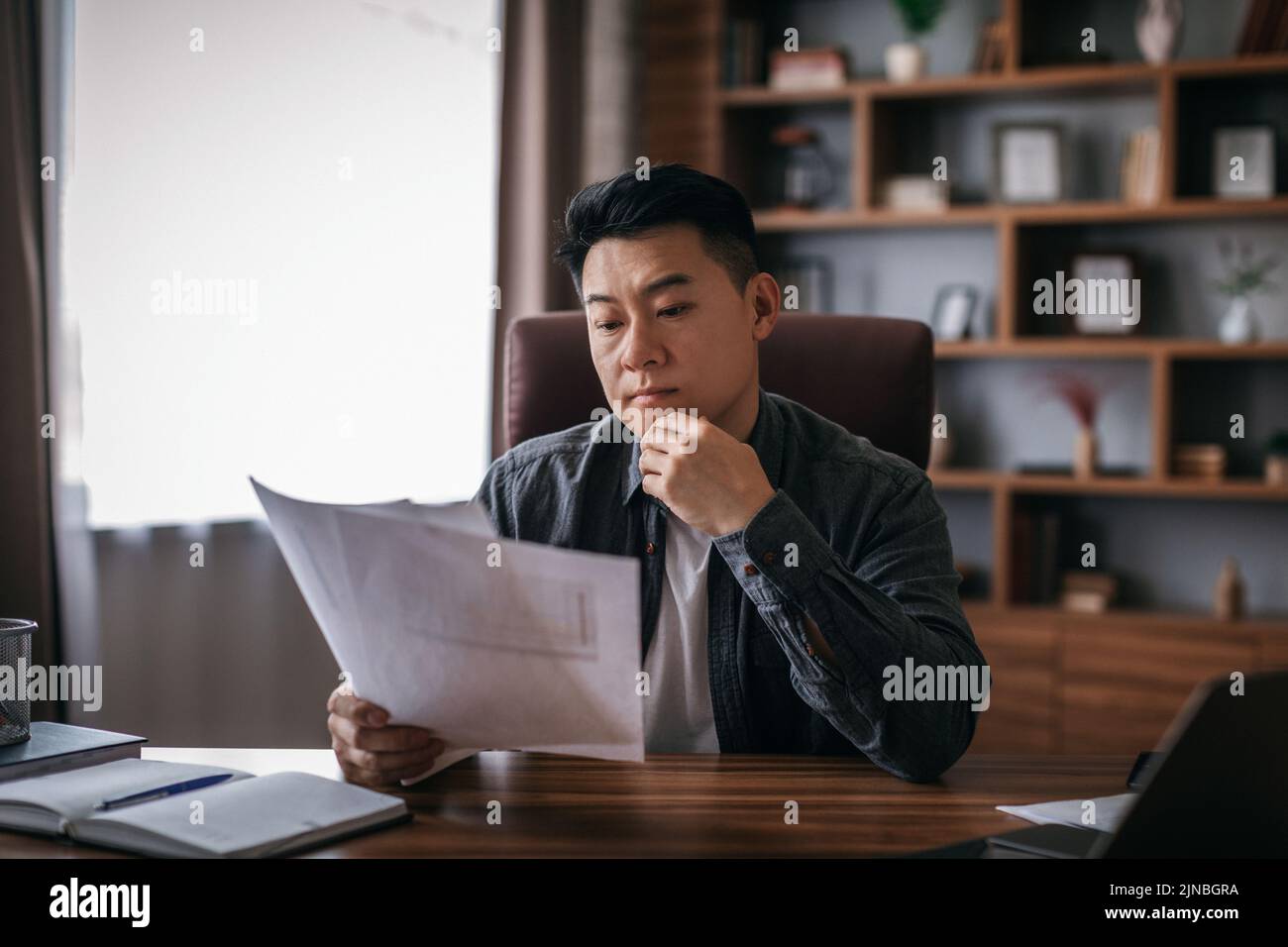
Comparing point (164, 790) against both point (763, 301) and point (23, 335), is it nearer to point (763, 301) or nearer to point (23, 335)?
point (763, 301)

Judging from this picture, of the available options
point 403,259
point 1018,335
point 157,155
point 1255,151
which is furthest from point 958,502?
point 157,155

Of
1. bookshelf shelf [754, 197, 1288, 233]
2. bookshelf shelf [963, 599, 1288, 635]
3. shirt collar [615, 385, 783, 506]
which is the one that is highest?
bookshelf shelf [754, 197, 1288, 233]

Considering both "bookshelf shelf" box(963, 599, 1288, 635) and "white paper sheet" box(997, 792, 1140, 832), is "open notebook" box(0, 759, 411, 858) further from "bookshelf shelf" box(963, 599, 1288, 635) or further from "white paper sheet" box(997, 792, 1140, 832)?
"bookshelf shelf" box(963, 599, 1288, 635)

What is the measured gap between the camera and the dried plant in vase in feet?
11.2

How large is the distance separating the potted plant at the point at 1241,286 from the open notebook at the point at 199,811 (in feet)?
9.71

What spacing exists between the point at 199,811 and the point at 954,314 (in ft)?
9.92

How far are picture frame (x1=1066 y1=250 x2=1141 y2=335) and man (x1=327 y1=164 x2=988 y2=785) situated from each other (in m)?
2.16

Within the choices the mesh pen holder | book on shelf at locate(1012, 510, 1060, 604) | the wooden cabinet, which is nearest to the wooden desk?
the mesh pen holder

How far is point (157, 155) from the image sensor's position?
2.29m

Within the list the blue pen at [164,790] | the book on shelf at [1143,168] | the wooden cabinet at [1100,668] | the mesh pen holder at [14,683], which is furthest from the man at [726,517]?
the book on shelf at [1143,168]

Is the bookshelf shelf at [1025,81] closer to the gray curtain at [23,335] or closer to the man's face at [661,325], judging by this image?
the gray curtain at [23,335]

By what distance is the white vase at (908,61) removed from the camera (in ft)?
11.5
